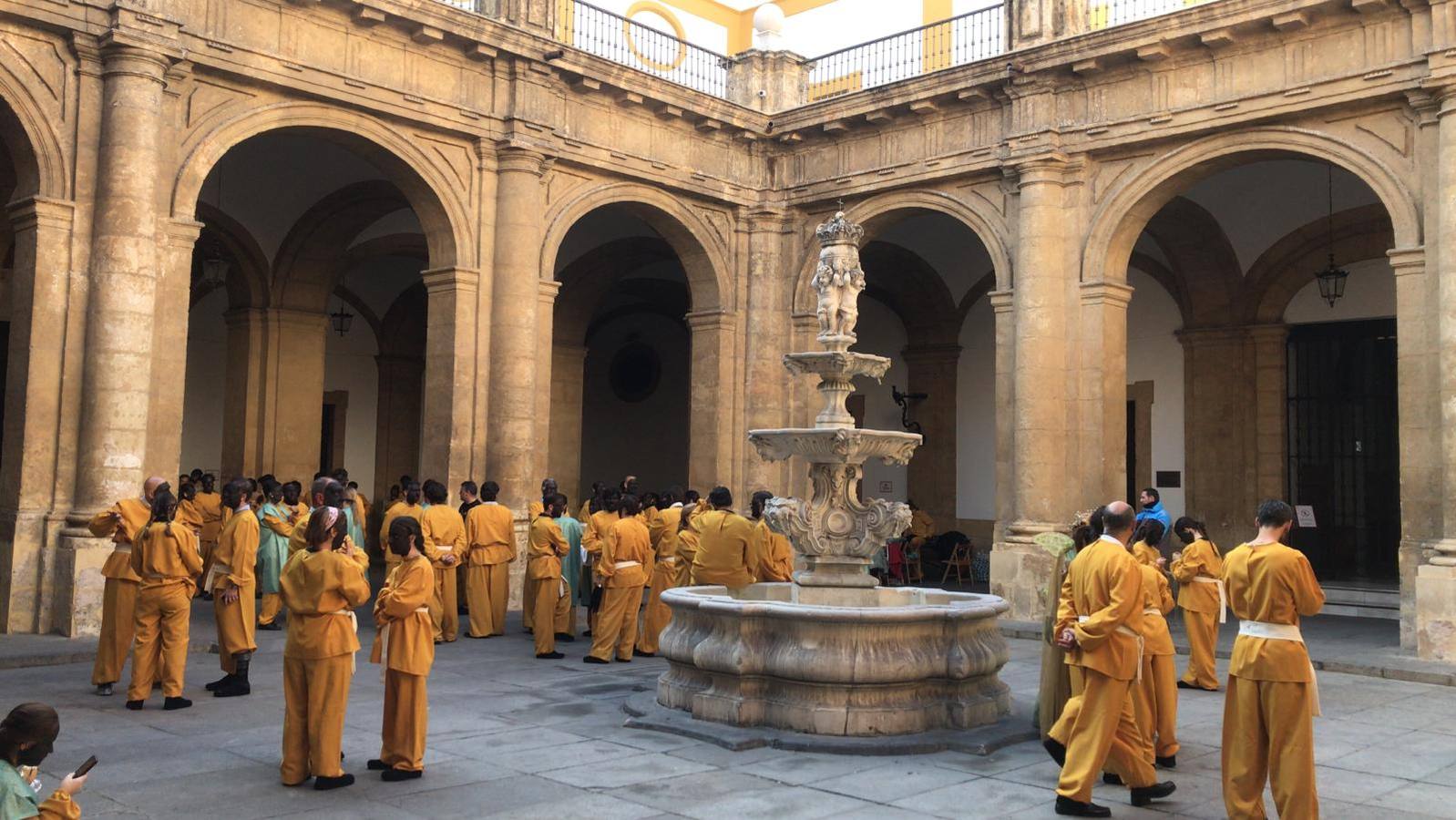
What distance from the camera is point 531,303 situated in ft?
47.3

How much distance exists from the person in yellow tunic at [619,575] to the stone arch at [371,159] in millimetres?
4980

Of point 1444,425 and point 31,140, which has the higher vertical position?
point 31,140

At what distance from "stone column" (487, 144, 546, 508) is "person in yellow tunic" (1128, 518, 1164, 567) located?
7499 mm

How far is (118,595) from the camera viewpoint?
27.2 feet

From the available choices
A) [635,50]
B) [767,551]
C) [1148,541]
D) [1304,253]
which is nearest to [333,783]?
[767,551]

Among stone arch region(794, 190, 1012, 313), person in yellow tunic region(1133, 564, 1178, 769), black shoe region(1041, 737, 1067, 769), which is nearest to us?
black shoe region(1041, 737, 1067, 769)

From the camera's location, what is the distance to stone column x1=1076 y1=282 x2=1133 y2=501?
13.9m

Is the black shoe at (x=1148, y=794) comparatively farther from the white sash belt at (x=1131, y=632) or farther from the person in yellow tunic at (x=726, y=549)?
the person in yellow tunic at (x=726, y=549)

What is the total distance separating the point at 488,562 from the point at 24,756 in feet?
27.2

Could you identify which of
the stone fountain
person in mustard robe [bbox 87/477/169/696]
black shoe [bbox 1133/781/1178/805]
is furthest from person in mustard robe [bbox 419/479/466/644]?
black shoe [bbox 1133/781/1178/805]

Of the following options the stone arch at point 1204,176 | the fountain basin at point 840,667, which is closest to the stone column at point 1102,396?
the stone arch at point 1204,176

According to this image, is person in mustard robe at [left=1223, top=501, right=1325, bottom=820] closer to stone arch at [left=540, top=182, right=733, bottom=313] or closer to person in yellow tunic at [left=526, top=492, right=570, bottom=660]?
person in yellow tunic at [left=526, top=492, right=570, bottom=660]

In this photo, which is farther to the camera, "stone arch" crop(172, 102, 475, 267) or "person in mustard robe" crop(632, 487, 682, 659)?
"stone arch" crop(172, 102, 475, 267)

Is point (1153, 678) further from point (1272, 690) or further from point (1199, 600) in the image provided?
point (1199, 600)
